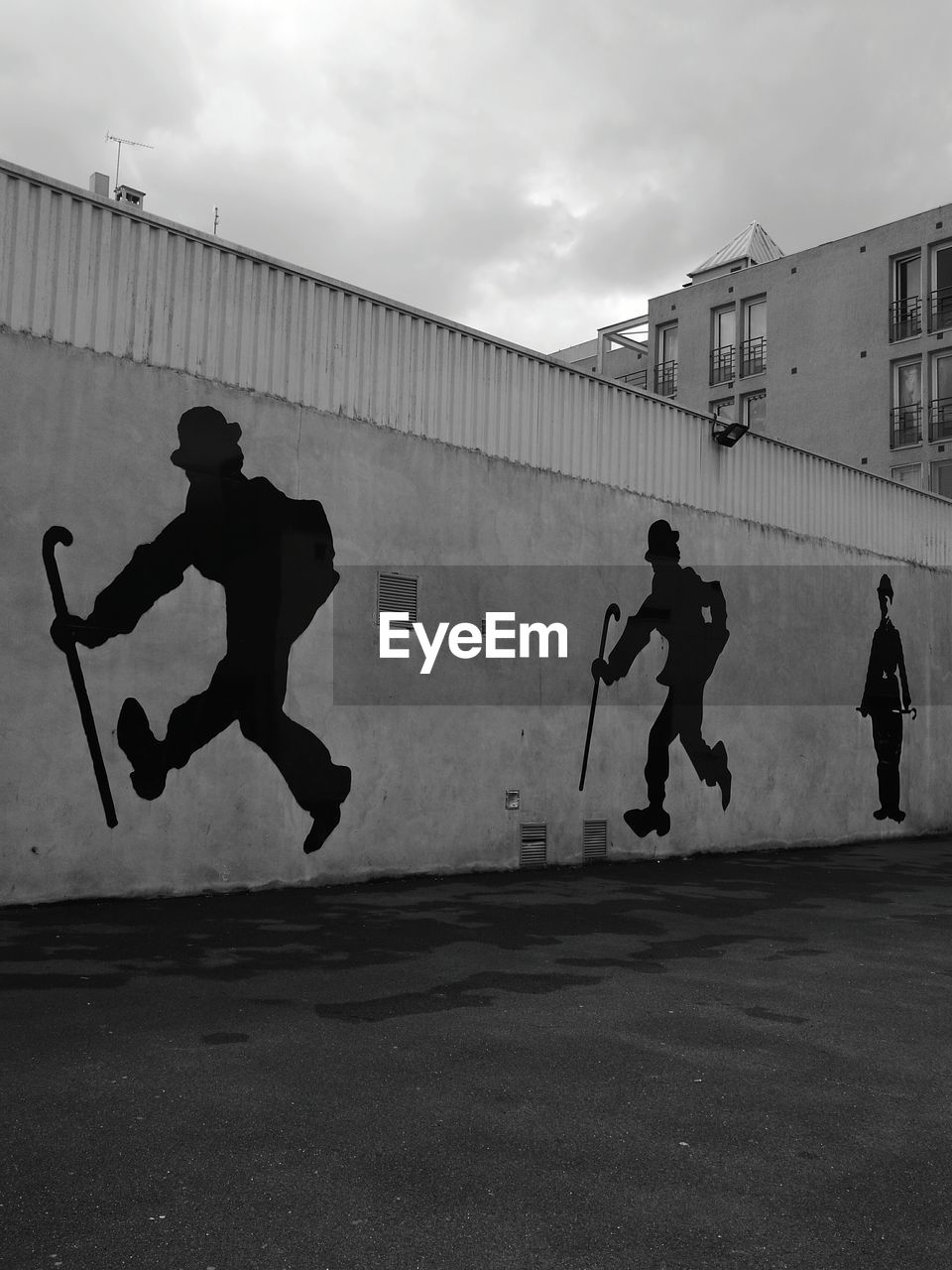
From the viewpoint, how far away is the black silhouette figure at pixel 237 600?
9398 mm

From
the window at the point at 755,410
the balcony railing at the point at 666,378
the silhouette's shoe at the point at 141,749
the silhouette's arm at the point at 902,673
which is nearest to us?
the silhouette's shoe at the point at 141,749

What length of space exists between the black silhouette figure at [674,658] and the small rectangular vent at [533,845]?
1.45 m

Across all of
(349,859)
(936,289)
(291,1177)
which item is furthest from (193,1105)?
(936,289)

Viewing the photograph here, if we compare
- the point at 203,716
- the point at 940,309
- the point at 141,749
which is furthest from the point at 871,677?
the point at 940,309

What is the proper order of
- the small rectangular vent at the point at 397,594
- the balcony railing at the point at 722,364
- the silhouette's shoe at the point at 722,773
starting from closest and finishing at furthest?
1. the small rectangular vent at the point at 397,594
2. the silhouette's shoe at the point at 722,773
3. the balcony railing at the point at 722,364

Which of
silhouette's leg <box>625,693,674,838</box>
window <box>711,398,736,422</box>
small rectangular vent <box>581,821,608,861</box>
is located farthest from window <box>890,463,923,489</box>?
small rectangular vent <box>581,821,608,861</box>

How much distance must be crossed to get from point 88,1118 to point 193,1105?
36cm

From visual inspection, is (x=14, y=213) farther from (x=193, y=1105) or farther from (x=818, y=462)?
(x=818, y=462)

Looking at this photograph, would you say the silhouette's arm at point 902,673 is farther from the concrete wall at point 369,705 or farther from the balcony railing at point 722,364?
the balcony railing at point 722,364

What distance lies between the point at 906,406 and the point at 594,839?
19.4 metres

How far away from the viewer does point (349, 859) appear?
10.8 meters

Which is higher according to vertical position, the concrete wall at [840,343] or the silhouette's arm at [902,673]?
the concrete wall at [840,343]

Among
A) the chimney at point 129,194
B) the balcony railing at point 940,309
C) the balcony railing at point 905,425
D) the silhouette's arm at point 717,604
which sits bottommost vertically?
the silhouette's arm at point 717,604

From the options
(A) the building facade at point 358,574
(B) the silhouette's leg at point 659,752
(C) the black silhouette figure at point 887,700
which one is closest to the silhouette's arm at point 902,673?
(C) the black silhouette figure at point 887,700
